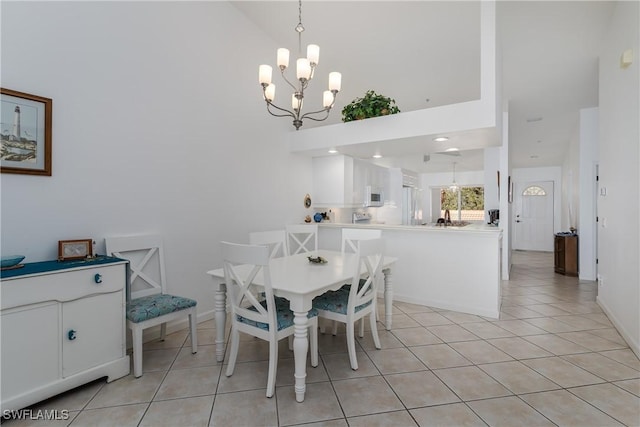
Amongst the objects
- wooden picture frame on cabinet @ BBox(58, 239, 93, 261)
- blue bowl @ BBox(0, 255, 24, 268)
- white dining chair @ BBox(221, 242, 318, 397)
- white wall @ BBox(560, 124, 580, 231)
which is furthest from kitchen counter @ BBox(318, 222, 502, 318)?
white wall @ BBox(560, 124, 580, 231)

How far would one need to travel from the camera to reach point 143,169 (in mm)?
2633

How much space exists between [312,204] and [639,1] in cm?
380

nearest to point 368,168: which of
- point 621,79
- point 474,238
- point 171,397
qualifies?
point 474,238

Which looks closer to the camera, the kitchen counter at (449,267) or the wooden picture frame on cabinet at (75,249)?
the wooden picture frame on cabinet at (75,249)

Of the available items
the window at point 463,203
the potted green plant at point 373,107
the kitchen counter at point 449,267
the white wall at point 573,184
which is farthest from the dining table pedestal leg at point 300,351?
the window at point 463,203

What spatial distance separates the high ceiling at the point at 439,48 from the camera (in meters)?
3.19

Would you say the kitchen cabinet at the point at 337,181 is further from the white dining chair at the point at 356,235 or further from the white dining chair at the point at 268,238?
the white dining chair at the point at 268,238

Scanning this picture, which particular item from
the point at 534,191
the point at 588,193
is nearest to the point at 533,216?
the point at 534,191

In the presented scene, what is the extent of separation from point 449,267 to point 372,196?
2.17m

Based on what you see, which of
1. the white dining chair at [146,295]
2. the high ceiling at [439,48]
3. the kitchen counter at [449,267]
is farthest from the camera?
the kitchen counter at [449,267]

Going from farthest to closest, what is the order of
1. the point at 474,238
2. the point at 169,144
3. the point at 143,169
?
the point at 474,238, the point at 169,144, the point at 143,169

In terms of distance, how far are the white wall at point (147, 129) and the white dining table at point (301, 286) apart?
842mm

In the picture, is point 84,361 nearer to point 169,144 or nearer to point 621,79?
point 169,144

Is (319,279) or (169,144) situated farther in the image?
(169,144)
